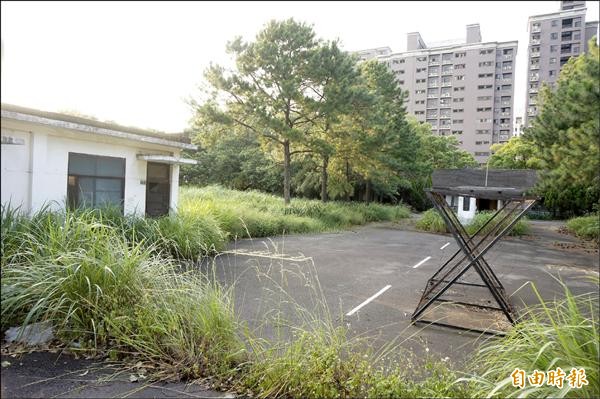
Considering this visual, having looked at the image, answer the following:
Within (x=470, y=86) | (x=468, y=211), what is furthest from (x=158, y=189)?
(x=468, y=211)

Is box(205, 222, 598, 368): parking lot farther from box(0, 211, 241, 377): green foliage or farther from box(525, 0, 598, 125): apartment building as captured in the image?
box(525, 0, 598, 125): apartment building

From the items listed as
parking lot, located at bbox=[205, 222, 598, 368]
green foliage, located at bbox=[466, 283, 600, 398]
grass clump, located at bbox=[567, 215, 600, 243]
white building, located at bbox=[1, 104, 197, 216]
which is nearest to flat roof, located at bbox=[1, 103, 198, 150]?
white building, located at bbox=[1, 104, 197, 216]

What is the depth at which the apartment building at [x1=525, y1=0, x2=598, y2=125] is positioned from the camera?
6607 millimetres

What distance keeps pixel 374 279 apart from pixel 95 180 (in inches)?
240

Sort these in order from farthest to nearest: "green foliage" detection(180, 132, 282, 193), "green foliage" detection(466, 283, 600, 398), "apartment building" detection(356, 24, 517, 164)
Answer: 1. "green foliage" detection(180, 132, 282, 193)
2. "apartment building" detection(356, 24, 517, 164)
3. "green foliage" detection(466, 283, 600, 398)

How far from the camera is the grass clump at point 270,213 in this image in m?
10.5

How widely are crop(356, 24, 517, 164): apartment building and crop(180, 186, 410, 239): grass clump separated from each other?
6.19 m

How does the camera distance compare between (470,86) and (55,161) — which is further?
(470,86)

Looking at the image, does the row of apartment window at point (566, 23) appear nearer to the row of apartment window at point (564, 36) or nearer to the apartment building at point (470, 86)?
the row of apartment window at point (564, 36)

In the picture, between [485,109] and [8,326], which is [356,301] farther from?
[485,109]

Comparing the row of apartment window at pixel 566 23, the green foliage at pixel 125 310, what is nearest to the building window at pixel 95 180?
the green foliage at pixel 125 310

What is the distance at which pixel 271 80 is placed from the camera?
16.8 m

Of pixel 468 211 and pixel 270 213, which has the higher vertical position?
pixel 468 211

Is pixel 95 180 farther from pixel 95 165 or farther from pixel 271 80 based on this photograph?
pixel 271 80
